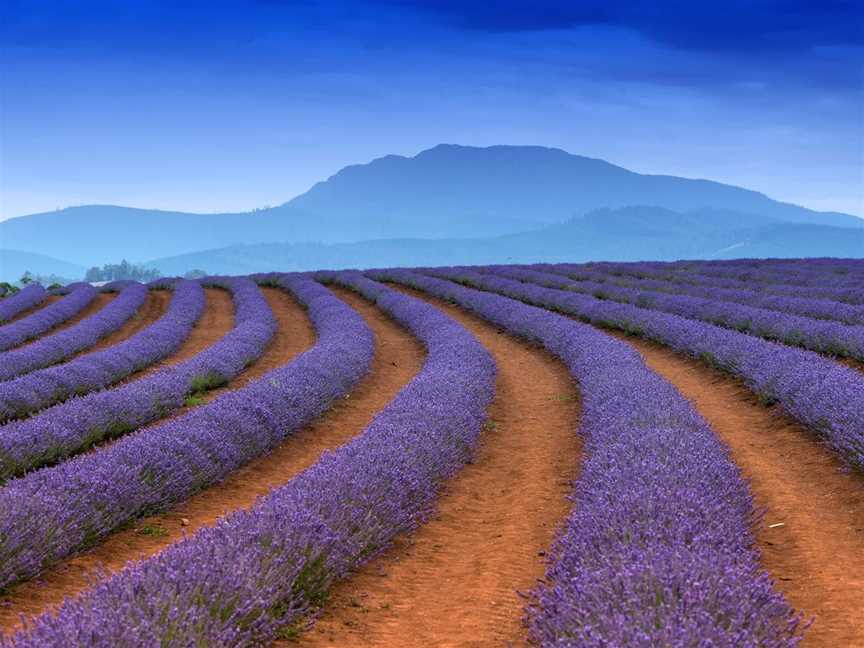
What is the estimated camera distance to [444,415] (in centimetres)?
833

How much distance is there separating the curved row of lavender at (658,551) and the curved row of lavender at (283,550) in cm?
110

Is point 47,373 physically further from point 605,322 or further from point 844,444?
point 605,322

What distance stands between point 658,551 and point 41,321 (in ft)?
66.2

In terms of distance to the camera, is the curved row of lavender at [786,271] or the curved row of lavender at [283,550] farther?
the curved row of lavender at [786,271]

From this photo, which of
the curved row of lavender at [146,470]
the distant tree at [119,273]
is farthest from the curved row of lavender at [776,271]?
the distant tree at [119,273]

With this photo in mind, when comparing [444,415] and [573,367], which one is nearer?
[444,415]

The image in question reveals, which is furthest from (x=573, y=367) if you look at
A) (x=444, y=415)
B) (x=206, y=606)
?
(x=206, y=606)

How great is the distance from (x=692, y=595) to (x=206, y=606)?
1.89 meters

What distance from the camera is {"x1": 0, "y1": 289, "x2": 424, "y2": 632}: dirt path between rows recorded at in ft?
17.3

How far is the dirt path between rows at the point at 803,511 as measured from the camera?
4840mm

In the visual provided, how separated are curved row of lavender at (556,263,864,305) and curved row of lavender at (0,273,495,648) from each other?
49.1 feet

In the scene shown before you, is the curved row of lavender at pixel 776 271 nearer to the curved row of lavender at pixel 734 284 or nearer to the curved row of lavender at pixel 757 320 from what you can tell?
the curved row of lavender at pixel 734 284

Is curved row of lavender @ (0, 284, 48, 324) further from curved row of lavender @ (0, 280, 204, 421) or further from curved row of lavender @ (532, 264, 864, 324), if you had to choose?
curved row of lavender @ (532, 264, 864, 324)

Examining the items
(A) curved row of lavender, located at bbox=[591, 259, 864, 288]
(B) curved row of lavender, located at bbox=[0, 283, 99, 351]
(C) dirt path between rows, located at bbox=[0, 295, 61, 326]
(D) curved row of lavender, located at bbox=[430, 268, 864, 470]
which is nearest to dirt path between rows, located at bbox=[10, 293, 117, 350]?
(B) curved row of lavender, located at bbox=[0, 283, 99, 351]
